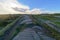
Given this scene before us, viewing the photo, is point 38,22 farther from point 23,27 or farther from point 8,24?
point 8,24

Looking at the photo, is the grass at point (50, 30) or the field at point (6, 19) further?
the field at point (6, 19)

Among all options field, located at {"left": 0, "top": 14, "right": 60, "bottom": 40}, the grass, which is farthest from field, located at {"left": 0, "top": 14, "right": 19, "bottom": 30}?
the grass

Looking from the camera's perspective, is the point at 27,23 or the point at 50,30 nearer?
the point at 50,30

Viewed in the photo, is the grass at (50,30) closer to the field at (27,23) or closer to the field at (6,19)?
the field at (27,23)

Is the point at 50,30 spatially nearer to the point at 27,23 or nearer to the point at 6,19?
the point at 27,23

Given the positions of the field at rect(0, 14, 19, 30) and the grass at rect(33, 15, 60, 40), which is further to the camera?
the field at rect(0, 14, 19, 30)

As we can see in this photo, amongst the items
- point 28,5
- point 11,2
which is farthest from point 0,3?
point 28,5

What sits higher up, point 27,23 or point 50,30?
point 27,23

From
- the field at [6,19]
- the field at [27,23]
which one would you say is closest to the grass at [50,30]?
the field at [27,23]

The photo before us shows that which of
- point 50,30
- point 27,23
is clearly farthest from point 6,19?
point 50,30

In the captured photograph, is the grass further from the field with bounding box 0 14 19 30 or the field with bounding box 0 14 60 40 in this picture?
the field with bounding box 0 14 19 30

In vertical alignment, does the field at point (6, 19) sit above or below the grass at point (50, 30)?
above
